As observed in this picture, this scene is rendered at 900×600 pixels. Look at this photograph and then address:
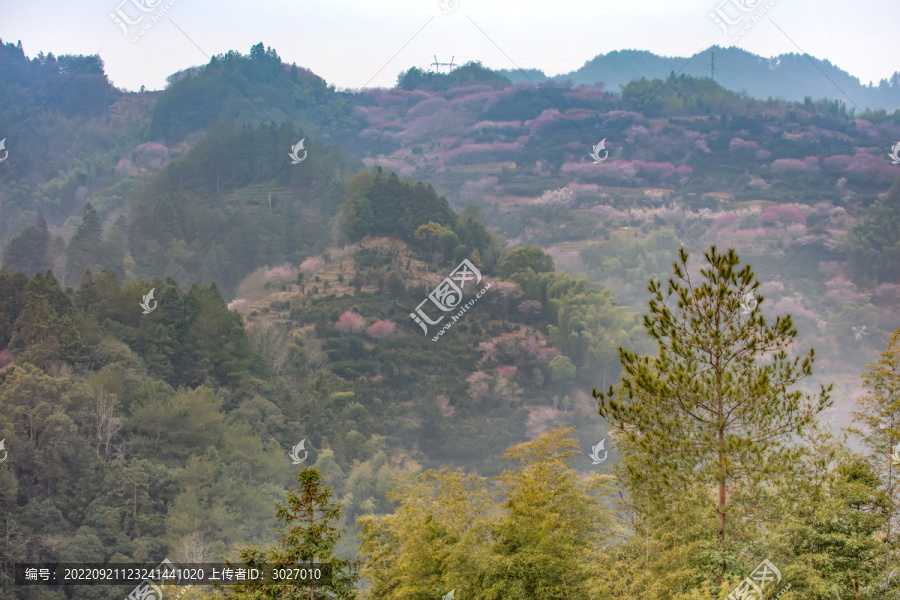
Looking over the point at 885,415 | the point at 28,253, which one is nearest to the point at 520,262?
the point at 28,253

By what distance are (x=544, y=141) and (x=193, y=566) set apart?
203ft

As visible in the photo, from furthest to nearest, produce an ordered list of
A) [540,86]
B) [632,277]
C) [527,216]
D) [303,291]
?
1. [540,86]
2. [527,216]
3. [632,277]
4. [303,291]

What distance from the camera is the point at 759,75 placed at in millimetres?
99688

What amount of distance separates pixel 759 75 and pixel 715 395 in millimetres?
101349

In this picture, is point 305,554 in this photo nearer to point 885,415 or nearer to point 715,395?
point 715,395

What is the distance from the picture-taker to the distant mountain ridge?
9569 centimetres

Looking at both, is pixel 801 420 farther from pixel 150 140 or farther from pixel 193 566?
pixel 150 140

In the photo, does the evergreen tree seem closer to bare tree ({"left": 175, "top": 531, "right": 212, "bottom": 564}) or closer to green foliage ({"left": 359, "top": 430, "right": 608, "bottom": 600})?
bare tree ({"left": 175, "top": 531, "right": 212, "bottom": 564})

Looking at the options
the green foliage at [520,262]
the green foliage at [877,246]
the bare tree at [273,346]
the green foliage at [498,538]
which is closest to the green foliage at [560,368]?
the green foliage at [520,262]

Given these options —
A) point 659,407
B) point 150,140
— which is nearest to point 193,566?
point 659,407

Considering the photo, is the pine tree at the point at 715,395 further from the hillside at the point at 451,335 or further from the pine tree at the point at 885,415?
the pine tree at the point at 885,415

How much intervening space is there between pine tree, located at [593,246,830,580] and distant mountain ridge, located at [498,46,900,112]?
298ft

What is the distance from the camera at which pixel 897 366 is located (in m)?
9.80

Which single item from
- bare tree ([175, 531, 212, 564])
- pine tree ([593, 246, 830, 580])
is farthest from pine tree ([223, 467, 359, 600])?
bare tree ([175, 531, 212, 564])
